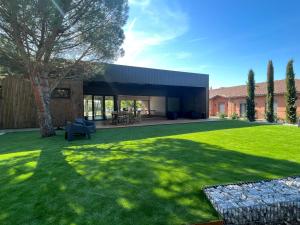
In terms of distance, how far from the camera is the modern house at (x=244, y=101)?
20750mm

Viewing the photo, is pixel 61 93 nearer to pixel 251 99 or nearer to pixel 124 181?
pixel 124 181

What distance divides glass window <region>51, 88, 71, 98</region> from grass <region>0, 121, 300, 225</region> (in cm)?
807

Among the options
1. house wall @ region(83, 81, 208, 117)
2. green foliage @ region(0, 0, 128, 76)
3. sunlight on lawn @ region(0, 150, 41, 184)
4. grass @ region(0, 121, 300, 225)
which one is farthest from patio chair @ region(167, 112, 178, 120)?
sunlight on lawn @ region(0, 150, 41, 184)

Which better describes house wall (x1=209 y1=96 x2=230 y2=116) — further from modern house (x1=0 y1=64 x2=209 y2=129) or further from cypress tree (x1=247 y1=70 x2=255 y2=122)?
Answer: cypress tree (x1=247 y1=70 x2=255 y2=122)

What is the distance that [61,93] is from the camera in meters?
13.7

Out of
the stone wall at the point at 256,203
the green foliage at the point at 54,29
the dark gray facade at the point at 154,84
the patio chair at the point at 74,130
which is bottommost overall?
the stone wall at the point at 256,203

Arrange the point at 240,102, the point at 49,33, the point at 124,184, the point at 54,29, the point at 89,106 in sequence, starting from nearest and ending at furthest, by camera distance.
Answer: the point at 124,184, the point at 54,29, the point at 49,33, the point at 89,106, the point at 240,102

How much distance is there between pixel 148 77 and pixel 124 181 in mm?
13637

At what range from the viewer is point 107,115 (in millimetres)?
18750

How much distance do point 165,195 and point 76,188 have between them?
4.95 feet

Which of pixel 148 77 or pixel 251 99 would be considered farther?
pixel 251 99

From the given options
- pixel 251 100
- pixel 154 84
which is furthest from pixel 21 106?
pixel 251 100

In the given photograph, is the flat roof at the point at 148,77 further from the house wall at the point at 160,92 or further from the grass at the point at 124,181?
the grass at the point at 124,181

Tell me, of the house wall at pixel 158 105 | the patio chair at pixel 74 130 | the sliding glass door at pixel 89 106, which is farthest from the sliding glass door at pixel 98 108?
the patio chair at pixel 74 130
